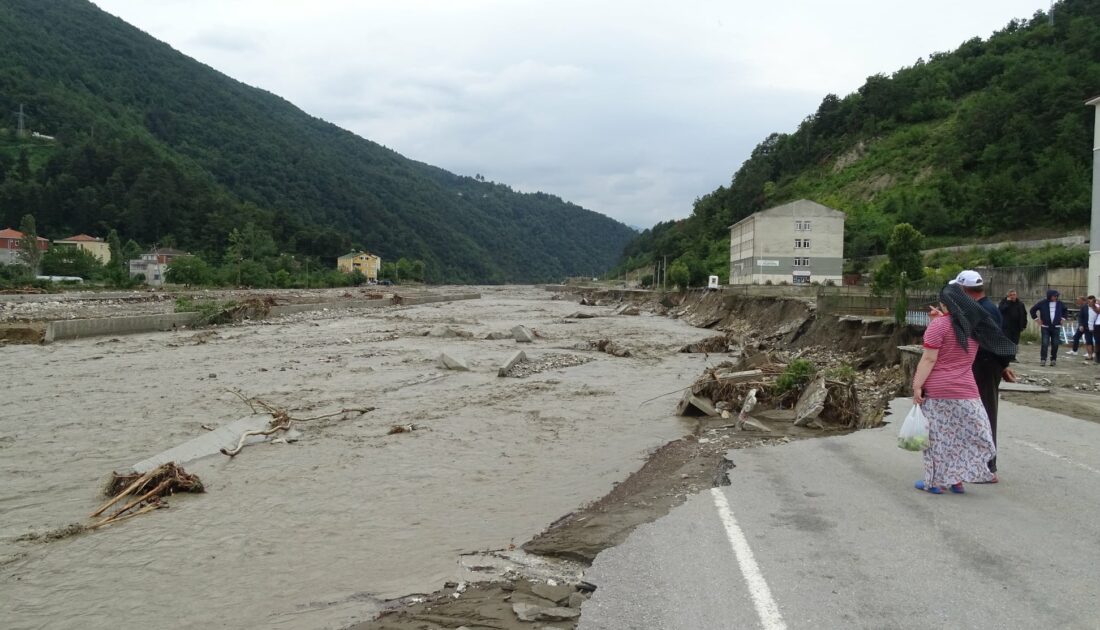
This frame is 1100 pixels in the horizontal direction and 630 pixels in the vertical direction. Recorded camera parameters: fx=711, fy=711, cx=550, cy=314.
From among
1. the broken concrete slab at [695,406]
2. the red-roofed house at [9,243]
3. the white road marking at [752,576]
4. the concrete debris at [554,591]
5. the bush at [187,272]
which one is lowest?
the broken concrete slab at [695,406]

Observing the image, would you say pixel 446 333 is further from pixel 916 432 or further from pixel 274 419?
pixel 916 432

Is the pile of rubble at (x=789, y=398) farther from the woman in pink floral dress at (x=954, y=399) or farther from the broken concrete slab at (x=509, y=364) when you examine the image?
the broken concrete slab at (x=509, y=364)

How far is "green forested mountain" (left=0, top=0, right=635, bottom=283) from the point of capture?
109m

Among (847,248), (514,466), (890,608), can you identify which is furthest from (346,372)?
(847,248)

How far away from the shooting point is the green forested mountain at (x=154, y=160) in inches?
4286

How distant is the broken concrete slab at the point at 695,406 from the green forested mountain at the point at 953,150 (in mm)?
58522

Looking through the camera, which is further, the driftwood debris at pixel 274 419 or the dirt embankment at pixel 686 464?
the driftwood debris at pixel 274 419

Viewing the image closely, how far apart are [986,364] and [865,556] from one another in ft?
9.30

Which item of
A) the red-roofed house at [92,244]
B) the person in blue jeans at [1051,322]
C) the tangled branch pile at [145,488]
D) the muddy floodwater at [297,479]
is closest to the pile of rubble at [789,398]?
the muddy floodwater at [297,479]

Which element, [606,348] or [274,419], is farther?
[606,348]

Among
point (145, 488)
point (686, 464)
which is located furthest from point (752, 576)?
point (145, 488)

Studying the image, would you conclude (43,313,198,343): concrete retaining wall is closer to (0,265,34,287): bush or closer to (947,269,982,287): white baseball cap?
(947,269,982,287): white baseball cap

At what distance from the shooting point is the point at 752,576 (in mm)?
4578

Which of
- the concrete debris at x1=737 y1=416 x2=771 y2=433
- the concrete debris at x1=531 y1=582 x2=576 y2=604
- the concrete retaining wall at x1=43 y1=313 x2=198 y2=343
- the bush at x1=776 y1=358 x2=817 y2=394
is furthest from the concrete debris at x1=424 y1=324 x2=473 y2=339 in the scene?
the concrete debris at x1=531 y1=582 x2=576 y2=604
